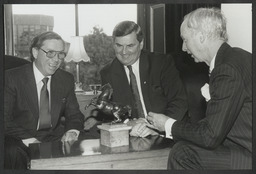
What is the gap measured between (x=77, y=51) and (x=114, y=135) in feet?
2.32

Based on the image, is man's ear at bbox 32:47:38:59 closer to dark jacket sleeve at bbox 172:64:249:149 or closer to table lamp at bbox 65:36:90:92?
table lamp at bbox 65:36:90:92

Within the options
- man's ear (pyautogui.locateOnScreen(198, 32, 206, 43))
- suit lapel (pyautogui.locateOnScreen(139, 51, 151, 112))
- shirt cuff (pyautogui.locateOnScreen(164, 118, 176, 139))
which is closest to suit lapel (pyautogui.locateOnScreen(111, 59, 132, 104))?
suit lapel (pyautogui.locateOnScreen(139, 51, 151, 112))

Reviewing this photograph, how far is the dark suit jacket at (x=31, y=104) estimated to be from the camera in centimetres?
213

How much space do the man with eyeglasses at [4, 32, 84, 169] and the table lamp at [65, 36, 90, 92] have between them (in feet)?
0.17

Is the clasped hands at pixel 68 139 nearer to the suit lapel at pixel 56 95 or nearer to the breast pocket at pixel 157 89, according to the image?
the suit lapel at pixel 56 95

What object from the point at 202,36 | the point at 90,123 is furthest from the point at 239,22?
the point at 90,123

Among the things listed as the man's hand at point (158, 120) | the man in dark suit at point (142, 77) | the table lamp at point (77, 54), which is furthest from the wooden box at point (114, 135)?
the table lamp at point (77, 54)

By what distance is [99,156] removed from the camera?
5.57ft

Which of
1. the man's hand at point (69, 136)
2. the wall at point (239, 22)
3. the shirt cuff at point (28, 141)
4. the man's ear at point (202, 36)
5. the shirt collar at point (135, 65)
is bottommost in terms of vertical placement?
the shirt cuff at point (28, 141)

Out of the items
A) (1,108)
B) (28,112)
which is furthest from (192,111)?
(1,108)

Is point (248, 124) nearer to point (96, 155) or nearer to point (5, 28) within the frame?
point (96, 155)

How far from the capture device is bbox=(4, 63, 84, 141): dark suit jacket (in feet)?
7.00

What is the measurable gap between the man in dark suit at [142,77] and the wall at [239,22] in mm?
525

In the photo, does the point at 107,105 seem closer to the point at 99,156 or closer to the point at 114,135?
the point at 114,135
